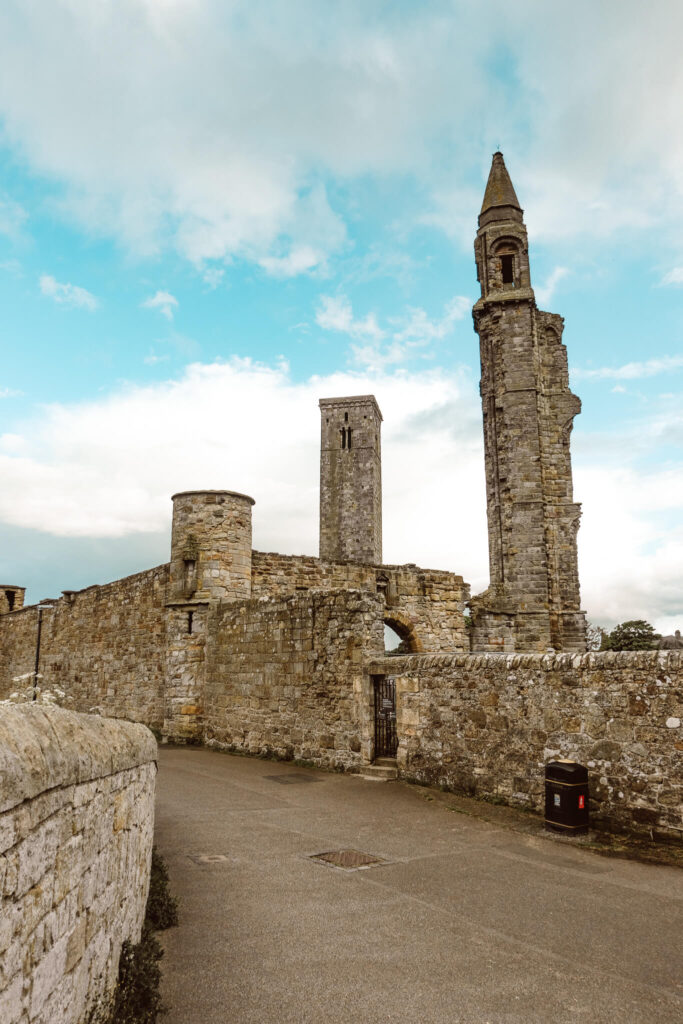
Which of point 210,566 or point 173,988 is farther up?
point 210,566

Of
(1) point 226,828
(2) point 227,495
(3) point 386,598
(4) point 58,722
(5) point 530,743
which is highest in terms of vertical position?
(2) point 227,495

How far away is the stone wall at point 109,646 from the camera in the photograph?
17.2 metres

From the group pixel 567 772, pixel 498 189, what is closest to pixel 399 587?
pixel 567 772

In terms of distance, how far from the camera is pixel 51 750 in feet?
8.09

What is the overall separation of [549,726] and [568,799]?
0.93 m

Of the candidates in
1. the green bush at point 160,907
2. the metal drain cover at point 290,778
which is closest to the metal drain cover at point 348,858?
the green bush at point 160,907

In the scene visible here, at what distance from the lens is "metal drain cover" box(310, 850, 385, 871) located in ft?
20.1

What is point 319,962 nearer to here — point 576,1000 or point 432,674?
point 576,1000

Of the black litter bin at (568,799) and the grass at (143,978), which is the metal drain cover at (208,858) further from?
the black litter bin at (568,799)

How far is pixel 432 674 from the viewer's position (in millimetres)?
9727

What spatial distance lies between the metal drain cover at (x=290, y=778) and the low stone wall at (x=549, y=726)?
4.91 ft

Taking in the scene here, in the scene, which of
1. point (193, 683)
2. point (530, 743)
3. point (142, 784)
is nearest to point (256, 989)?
point (142, 784)

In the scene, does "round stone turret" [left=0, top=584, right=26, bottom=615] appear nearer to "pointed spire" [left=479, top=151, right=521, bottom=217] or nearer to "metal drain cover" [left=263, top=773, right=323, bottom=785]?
"metal drain cover" [left=263, top=773, right=323, bottom=785]

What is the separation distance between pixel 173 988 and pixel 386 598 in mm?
14123
